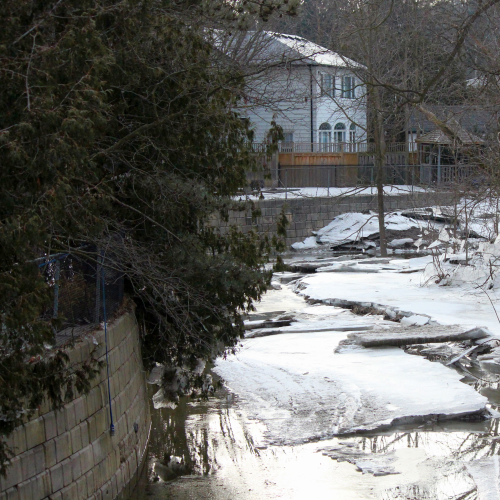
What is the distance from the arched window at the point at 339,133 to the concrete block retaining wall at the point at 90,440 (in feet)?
125

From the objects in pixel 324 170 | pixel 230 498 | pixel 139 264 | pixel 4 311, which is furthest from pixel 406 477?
pixel 324 170

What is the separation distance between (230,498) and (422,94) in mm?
4855

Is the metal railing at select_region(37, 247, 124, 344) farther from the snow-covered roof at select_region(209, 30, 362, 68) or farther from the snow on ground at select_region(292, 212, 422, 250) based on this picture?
the snow on ground at select_region(292, 212, 422, 250)

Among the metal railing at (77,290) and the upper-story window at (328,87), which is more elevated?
the upper-story window at (328,87)

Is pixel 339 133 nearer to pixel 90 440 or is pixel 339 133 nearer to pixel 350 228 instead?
pixel 350 228

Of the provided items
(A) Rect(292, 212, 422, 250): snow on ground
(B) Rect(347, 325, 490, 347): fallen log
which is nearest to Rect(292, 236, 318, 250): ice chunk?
(A) Rect(292, 212, 422, 250): snow on ground

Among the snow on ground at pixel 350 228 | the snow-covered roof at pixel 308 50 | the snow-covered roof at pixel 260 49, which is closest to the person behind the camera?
the snow-covered roof at pixel 260 49

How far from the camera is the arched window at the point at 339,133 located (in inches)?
1803

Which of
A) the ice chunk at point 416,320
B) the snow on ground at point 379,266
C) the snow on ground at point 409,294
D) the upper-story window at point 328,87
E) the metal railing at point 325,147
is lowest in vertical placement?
the ice chunk at point 416,320

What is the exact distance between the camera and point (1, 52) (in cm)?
523

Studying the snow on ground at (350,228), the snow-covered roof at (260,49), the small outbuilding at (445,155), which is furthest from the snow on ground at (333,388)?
the snow on ground at (350,228)

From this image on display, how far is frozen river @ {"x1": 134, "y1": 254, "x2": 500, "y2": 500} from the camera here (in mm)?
8039

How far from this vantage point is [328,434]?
9531 mm

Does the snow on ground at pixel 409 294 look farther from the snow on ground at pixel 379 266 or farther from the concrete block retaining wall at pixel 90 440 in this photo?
the concrete block retaining wall at pixel 90 440
